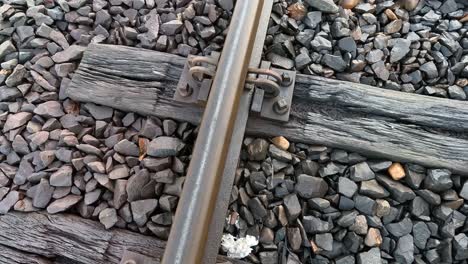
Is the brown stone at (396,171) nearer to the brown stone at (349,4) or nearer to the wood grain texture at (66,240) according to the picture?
the wood grain texture at (66,240)

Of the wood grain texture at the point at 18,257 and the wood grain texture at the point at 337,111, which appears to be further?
the wood grain texture at the point at 337,111

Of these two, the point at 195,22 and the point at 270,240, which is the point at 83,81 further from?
the point at 270,240

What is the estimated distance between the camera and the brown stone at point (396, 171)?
1884 millimetres

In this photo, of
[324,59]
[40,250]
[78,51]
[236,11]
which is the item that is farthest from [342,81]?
[40,250]

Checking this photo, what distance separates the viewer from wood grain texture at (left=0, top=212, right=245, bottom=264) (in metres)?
1.74

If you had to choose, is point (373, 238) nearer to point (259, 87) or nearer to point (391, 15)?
point (259, 87)

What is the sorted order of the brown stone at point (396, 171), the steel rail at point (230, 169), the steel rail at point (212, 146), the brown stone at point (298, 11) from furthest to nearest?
the brown stone at point (298, 11) < the brown stone at point (396, 171) < the steel rail at point (230, 169) < the steel rail at point (212, 146)

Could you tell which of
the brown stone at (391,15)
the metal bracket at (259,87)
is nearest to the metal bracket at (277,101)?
the metal bracket at (259,87)

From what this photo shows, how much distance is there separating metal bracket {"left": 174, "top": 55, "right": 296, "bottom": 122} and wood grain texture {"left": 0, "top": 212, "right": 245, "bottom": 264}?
666 millimetres

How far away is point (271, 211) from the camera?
181cm

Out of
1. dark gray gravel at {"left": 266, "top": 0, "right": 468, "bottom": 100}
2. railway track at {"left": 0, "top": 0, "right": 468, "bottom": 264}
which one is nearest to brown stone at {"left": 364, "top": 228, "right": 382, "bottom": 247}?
railway track at {"left": 0, "top": 0, "right": 468, "bottom": 264}

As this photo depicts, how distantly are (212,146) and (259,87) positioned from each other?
44cm

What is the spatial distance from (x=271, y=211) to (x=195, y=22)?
109cm

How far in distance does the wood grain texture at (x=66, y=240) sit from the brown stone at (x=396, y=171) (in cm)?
77
